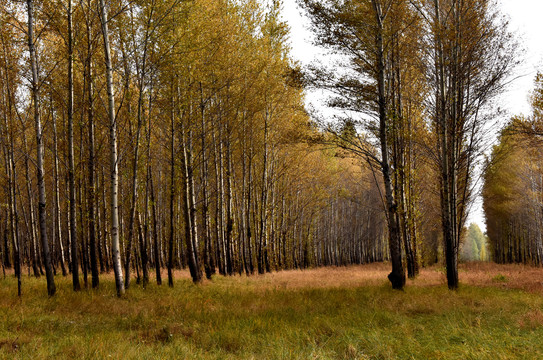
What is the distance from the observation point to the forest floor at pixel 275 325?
14.3 ft

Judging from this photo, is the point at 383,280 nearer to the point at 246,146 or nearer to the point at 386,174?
the point at 386,174

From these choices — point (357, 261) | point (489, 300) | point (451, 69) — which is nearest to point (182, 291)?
point (489, 300)

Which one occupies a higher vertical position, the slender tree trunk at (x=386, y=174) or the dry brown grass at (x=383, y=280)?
the slender tree trunk at (x=386, y=174)

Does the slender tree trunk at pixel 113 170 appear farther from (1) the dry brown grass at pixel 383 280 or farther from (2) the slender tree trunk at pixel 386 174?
(2) the slender tree trunk at pixel 386 174

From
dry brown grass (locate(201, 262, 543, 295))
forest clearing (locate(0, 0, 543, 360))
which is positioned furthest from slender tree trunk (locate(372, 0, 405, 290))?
dry brown grass (locate(201, 262, 543, 295))

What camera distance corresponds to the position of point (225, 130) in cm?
1435

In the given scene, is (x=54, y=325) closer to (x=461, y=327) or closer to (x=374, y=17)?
(x=461, y=327)

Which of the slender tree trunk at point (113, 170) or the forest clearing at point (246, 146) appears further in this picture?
the slender tree trunk at point (113, 170)

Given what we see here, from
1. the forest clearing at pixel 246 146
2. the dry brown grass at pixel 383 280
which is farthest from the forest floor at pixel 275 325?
the dry brown grass at pixel 383 280

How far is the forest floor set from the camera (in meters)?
4.36

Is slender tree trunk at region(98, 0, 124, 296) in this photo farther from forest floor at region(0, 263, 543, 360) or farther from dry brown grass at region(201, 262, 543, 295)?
dry brown grass at region(201, 262, 543, 295)

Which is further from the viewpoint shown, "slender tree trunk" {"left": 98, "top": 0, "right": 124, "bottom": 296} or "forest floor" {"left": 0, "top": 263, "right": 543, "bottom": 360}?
"slender tree trunk" {"left": 98, "top": 0, "right": 124, "bottom": 296}

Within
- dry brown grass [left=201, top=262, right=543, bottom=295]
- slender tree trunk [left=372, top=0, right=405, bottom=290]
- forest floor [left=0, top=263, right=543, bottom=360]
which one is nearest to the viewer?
forest floor [left=0, top=263, right=543, bottom=360]

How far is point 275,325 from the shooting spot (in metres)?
5.75
